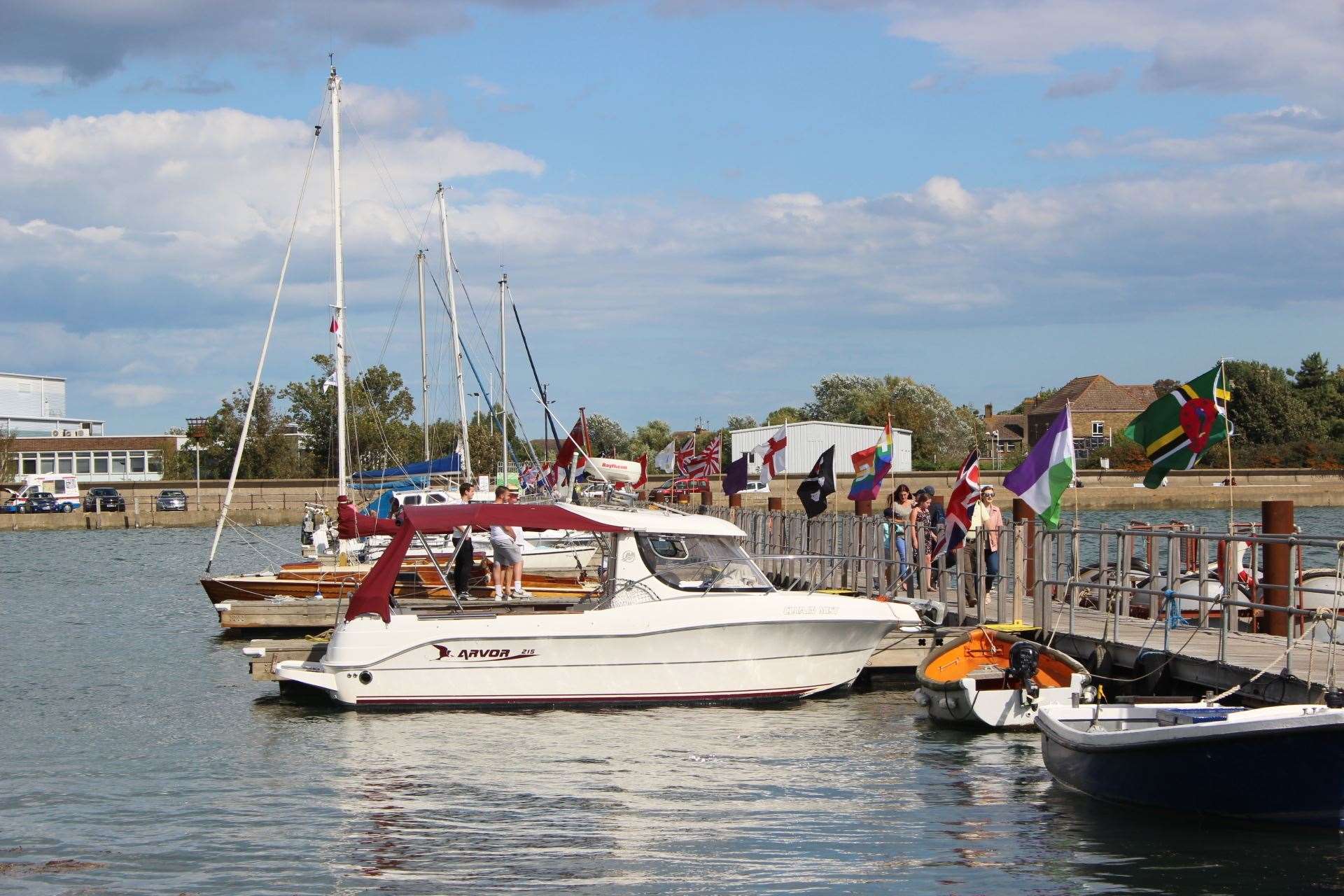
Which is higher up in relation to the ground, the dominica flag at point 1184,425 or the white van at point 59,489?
the dominica flag at point 1184,425

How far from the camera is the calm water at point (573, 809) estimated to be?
11672 mm

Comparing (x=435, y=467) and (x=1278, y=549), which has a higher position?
(x=435, y=467)

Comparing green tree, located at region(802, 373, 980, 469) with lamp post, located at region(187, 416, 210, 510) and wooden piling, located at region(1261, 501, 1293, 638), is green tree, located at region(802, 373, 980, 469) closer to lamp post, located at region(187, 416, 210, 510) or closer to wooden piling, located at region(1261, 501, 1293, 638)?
lamp post, located at region(187, 416, 210, 510)

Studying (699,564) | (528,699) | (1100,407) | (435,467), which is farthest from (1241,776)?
(1100,407)

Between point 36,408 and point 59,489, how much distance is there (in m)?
62.0

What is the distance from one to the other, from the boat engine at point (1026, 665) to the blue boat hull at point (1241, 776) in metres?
3.30

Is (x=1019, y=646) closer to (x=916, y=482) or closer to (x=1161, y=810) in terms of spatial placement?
(x=1161, y=810)

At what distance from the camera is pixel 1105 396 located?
457ft

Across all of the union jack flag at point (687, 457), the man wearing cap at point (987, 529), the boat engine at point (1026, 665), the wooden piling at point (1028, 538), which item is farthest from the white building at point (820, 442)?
the boat engine at point (1026, 665)

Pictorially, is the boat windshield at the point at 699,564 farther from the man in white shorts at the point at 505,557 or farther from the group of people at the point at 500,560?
the man in white shorts at the point at 505,557

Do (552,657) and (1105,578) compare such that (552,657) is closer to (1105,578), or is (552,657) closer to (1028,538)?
(1028,538)

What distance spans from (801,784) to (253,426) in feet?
314

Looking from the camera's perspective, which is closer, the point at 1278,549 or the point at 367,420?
the point at 1278,549

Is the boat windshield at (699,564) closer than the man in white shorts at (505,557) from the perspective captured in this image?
Yes
